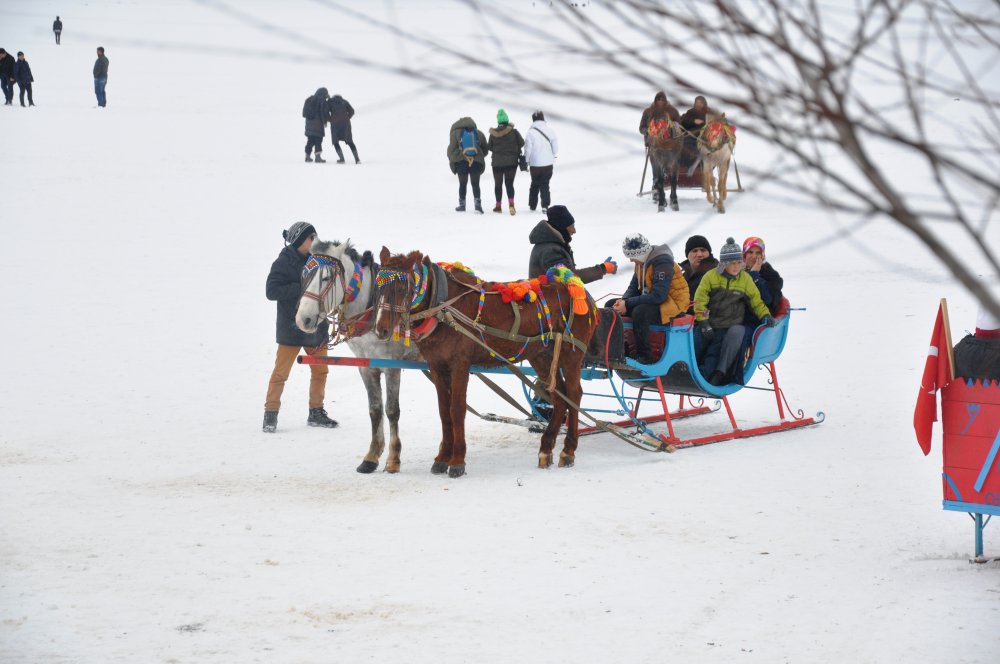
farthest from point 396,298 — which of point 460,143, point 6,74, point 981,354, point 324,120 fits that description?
point 6,74

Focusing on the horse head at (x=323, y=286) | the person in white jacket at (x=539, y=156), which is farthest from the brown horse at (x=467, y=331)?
the person in white jacket at (x=539, y=156)

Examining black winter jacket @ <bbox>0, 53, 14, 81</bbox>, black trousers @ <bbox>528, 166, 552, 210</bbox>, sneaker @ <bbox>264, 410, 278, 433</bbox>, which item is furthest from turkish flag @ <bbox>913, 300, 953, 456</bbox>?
black winter jacket @ <bbox>0, 53, 14, 81</bbox>

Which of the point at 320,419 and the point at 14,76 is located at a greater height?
the point at 14,76

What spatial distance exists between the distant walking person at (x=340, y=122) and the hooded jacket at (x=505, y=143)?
18.3 feet

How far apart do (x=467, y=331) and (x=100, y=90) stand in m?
24.9

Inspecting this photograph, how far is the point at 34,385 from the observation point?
38.7ft

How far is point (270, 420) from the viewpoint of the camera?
1030 centimetres

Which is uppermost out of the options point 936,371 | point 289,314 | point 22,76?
point 22,76

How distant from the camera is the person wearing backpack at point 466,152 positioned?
65.2 ft

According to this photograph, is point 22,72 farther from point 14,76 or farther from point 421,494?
point 421,494

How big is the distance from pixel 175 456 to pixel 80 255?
28.6 ft

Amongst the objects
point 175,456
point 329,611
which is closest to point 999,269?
point 329,611

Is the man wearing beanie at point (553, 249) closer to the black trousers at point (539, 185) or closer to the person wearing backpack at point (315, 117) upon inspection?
the black trousers at point (539, 185)

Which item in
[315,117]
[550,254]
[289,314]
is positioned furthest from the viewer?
[315,117]
